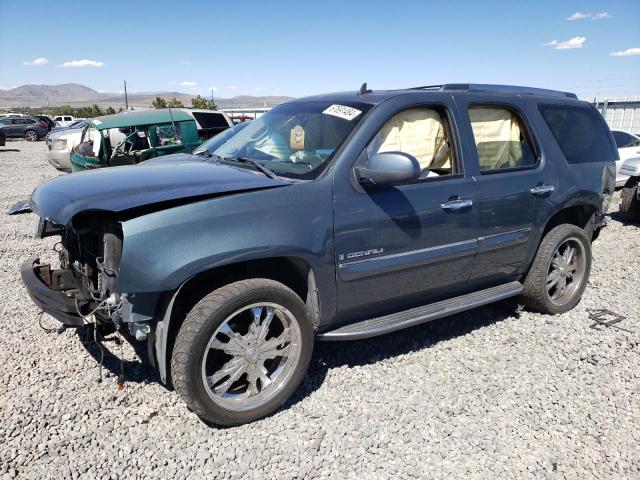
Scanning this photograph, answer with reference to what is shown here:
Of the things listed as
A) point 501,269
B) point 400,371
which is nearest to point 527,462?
point 400,371

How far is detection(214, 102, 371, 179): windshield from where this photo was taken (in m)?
3.24

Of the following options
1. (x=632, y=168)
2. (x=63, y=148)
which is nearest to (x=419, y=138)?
(x=632, y=168)

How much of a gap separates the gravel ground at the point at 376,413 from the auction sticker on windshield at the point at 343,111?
68.3 inches

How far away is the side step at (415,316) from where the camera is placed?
3221 millimetres

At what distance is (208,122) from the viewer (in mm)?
12578

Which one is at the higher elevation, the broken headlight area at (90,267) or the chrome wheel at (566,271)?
the broken headlight area at (90,267)

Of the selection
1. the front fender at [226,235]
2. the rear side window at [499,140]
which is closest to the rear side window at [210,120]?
the rear side window at [499,140]

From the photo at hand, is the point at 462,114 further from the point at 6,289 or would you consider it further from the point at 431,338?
the point at 6,289

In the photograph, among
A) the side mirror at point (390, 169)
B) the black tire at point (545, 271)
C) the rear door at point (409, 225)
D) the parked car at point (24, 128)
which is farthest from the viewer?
the parked car at point (24, 128)

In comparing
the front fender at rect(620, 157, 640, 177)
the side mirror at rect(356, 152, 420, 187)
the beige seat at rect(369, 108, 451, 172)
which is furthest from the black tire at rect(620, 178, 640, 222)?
the side mirror at rect(356, 152, 420, 187)

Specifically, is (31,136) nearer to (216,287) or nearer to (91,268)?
(91,268)

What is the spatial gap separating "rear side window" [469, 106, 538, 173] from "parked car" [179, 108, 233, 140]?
9.26 meters

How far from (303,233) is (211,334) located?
75 centimetres

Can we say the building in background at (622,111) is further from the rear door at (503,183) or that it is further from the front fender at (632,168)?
the rear door at (503,183)
